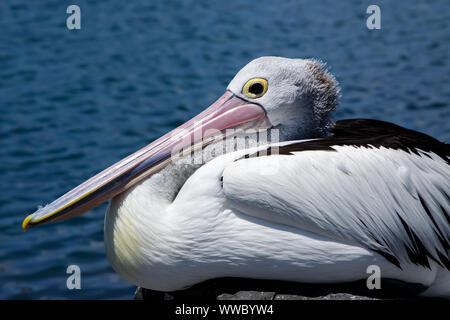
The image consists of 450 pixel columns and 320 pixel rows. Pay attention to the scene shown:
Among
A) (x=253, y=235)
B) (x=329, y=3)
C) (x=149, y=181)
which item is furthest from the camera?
(x=329, y=3)

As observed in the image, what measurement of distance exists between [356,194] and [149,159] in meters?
1.02

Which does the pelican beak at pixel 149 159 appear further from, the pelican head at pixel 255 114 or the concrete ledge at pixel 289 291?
the concrete ledge at pixel 289 291

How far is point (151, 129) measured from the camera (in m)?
6.65

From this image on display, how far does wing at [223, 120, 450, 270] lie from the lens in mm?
2982

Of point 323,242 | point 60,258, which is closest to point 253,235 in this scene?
point 323,242

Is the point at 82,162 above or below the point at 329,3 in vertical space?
below

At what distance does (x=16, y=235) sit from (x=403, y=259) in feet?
10.5

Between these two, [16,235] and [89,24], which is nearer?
[16,235]

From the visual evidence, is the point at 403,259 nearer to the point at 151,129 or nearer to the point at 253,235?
the point at 253,235

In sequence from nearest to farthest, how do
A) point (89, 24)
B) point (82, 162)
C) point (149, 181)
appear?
1. point (149, 181)
2. point (82, 162)
3. point (89, 24)

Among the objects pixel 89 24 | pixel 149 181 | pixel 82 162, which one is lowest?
pixel 149 181

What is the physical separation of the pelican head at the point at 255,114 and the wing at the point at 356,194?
236 millimetres

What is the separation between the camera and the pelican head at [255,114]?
10.6ft

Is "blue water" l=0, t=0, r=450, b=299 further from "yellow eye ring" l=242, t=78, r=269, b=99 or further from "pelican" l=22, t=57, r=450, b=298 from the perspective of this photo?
"yellow eye ring" l=242, t=78, r=269, b=99
